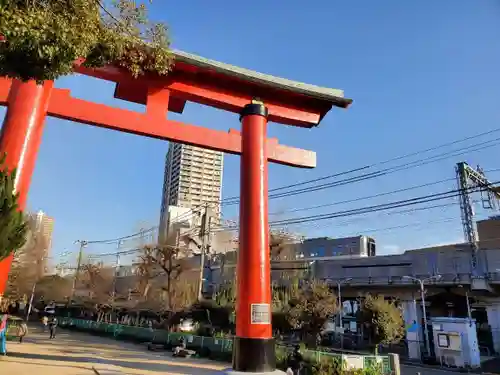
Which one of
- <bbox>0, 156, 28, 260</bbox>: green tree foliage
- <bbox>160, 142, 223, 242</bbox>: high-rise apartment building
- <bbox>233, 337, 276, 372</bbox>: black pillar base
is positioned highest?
<bbox>160, 142, 223, 242</bbox>: high-rise apartment building

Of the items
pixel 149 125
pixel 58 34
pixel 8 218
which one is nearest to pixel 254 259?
pixel 149 125

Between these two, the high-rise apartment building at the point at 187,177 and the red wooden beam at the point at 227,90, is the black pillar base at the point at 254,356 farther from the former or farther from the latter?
the high-rise apartment building at the point at 187,177

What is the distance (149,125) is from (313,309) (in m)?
12.3

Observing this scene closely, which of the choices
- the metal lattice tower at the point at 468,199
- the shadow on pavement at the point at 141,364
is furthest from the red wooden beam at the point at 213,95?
the metal lattice tower at the point at 468,199

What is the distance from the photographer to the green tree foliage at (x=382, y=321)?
1653 centimetres

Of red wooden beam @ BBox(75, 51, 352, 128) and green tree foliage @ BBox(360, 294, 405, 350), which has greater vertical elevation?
red wooden beam @ BBox(75, 51, 352, 128)

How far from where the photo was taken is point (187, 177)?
336 feet

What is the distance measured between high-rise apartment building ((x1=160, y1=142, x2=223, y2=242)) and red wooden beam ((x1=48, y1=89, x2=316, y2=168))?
89.9 meters

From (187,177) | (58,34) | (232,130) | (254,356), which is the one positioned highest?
(187,177)

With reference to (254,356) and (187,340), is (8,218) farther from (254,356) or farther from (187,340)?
(187,340)

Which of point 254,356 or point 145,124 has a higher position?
point 145,124

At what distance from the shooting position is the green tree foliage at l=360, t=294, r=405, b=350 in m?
16.5

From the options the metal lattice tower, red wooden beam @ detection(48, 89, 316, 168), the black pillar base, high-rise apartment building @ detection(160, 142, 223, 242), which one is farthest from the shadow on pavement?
high-rise apartment building @ detection(160, 142, 223, 242)

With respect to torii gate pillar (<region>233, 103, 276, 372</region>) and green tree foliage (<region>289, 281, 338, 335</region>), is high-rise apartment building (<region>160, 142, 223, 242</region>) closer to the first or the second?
green tree foliage (<region>289, 281, 338, 335</region>)
